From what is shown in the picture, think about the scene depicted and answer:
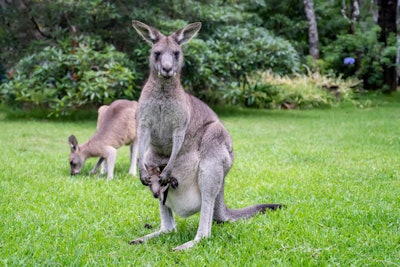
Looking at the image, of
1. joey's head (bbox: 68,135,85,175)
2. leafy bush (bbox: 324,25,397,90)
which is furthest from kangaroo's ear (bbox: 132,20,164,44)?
leafy bush (bbox: 324,25,397,90)

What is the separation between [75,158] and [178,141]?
10.3 ft

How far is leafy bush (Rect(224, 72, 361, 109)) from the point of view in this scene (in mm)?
14625

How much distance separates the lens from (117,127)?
21.4 ft

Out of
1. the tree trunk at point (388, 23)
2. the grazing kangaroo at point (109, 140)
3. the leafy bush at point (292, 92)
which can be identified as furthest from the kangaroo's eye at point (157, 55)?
the tree trunk at point (388, 23)

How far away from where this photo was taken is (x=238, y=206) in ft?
15.4

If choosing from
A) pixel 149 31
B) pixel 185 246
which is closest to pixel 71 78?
pixel 149 31

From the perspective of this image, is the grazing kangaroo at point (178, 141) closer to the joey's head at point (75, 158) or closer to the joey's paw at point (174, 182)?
the joey's paw at point (174, 182)

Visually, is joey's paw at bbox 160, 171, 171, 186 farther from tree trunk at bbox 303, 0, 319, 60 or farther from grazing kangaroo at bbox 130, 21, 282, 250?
tree trunk at bbox 303, 0, 319, 60

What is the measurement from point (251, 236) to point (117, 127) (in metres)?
3.34

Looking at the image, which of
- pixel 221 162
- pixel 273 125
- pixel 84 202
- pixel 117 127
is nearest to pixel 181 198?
pixel 221 162

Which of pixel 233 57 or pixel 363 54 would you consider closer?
pixel 233 57

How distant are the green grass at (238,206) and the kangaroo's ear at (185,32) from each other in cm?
137

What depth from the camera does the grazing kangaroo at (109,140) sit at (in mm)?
6281

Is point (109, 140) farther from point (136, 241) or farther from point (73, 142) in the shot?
point (136, 241)
